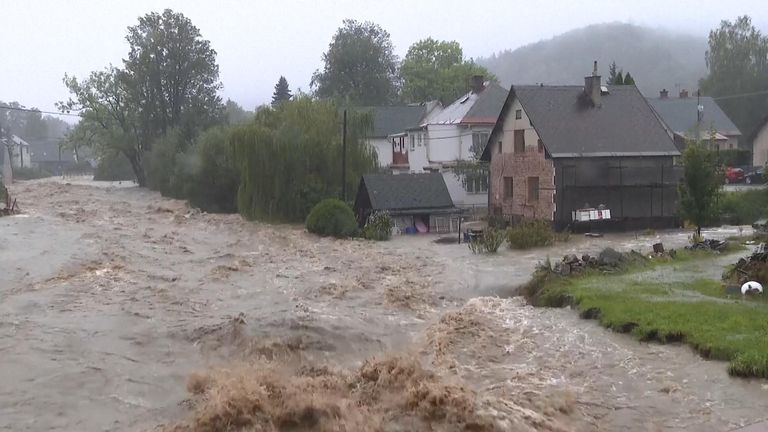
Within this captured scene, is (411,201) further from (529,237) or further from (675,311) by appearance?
(675,311)

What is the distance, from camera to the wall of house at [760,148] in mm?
56822

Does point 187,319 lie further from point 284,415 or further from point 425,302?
point 284,415

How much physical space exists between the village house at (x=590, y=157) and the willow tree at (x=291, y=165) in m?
9.71

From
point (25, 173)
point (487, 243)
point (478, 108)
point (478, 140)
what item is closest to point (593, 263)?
point (487, 243)

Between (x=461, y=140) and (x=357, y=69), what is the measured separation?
135 feet

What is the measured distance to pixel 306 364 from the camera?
47.2ft

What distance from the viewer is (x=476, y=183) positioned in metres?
46.4

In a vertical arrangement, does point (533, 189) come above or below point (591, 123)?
below

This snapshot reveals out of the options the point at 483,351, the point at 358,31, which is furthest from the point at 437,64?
the point at 483,351

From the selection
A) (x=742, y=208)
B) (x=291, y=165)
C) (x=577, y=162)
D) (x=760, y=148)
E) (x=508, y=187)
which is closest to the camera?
(x=577, y=162)

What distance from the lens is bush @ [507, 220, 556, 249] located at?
3144 cm

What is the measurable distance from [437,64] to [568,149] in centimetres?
5052

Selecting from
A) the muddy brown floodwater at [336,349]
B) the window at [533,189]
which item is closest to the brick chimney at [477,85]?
the window at [533,189]

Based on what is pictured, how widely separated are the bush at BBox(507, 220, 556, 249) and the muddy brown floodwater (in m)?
2.66
